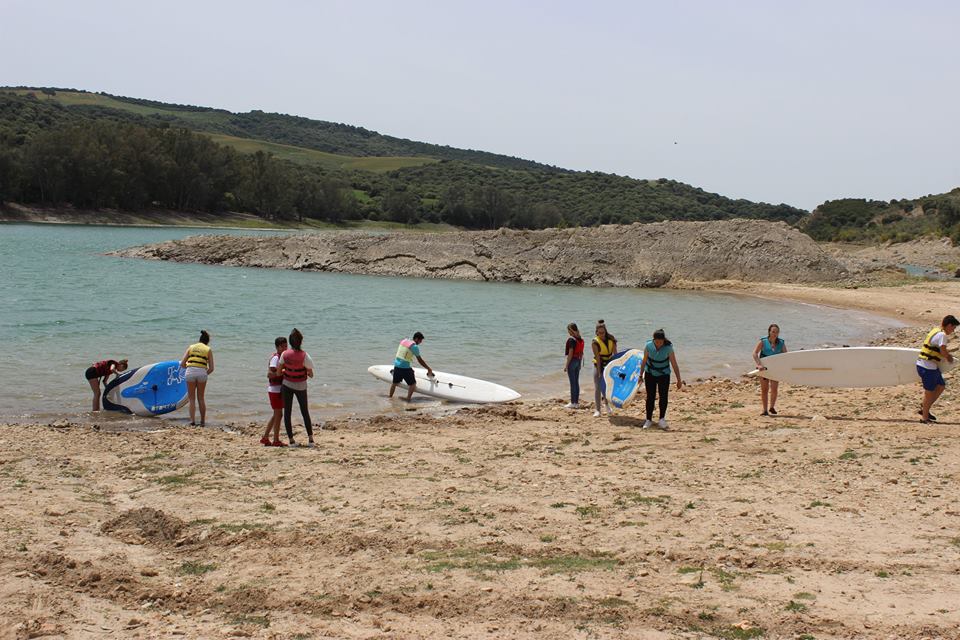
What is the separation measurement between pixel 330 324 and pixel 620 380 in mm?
13649

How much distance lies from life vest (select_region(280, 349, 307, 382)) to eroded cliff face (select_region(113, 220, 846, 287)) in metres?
32.3

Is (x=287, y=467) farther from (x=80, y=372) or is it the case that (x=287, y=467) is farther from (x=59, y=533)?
(x=80, y=372)

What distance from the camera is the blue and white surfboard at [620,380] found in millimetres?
12613

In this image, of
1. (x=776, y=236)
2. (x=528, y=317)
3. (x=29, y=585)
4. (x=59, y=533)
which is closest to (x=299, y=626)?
(x=29, y=585)

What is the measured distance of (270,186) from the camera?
89.4 meters

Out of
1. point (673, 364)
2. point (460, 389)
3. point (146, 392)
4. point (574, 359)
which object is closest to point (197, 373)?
point (146, 392)

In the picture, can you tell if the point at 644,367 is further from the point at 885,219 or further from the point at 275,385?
the point at 885,219

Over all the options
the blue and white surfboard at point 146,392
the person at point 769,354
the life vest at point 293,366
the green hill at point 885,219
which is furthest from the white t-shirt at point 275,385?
the green hill at point 885,219

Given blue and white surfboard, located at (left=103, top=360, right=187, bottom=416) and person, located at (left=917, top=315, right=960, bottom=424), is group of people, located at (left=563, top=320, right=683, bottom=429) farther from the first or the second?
blue and white surfboard, located at (left=103, top=360, right=187, bottom=416)

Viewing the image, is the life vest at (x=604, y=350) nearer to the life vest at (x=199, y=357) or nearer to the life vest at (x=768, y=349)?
the life vest at (x=768, y=349)

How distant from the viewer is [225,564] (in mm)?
6039

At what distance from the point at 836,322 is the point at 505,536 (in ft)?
76.1

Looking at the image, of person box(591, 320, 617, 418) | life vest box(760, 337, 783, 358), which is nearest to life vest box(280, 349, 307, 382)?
person box(591, 320, 617, 418)

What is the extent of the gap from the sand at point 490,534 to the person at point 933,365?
1.21 ft
